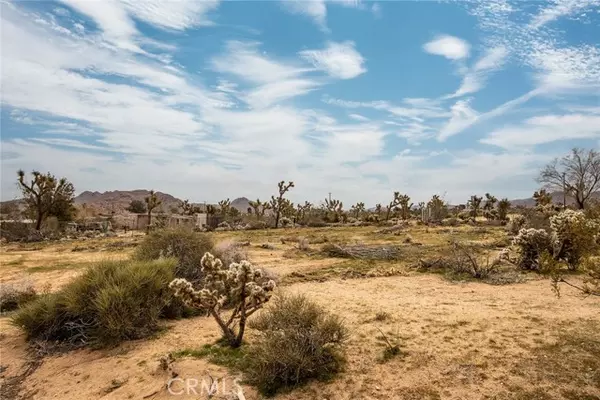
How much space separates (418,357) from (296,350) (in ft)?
5.69

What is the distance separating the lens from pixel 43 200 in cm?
3375

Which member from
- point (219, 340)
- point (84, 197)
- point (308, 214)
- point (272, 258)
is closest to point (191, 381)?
point (219, 340)

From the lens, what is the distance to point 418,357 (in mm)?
5516

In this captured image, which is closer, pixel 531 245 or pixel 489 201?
pixel 531 245

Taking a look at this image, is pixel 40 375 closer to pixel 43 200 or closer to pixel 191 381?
pixel 191 381

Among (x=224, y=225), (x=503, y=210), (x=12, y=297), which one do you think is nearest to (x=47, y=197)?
(x=224, y=225)

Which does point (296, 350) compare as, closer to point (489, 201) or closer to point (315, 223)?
point (315, 223)

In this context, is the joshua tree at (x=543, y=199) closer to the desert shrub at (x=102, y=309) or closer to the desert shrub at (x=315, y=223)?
the desert shrub at (x=315, y=223)

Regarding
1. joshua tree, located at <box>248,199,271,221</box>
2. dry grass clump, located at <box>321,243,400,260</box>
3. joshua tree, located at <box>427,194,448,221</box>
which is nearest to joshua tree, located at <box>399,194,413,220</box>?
joshua tree, located at <box>427,194,448,221</box>

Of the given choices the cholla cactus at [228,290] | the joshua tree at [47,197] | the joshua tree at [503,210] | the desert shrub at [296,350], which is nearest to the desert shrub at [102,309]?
the cholla cactus at [228,290]

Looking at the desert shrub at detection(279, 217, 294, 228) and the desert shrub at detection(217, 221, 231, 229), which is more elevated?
the desert shrub at detection(279, 217, 294, 228)

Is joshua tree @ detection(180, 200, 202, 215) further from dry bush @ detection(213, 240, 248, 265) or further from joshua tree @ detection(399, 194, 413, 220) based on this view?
dry bush @ detection(213, 240, 248, 265)

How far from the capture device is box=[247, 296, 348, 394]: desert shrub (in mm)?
4969

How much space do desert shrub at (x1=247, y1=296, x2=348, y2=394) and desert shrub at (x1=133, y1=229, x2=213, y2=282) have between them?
4230 millimetres
